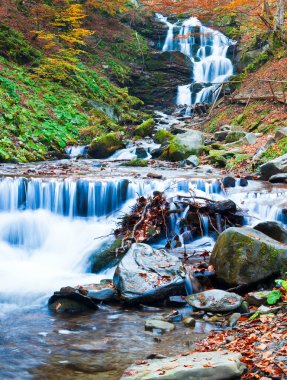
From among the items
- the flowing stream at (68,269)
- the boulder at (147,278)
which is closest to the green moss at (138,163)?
the flowing stream at (68,269)

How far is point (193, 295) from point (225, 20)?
29.3 meters

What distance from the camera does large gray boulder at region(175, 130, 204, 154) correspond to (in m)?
14.8

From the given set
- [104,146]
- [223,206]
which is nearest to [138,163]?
[104,146]

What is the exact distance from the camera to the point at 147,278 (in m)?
6.40

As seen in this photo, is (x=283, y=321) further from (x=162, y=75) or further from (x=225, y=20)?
(x=225, y=20)

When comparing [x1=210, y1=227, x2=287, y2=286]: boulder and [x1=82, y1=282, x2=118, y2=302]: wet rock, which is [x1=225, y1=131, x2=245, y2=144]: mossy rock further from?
[x1=82, y1=282, x2=118, y2=302]: wet rock

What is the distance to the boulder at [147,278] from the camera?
246 inches

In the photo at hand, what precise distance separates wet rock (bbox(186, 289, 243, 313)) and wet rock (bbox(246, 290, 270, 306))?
0.19 m

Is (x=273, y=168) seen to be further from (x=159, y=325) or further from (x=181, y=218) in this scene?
(x=159, y=325)

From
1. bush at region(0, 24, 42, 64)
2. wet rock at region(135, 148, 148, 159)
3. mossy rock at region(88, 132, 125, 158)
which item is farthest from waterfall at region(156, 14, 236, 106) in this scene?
mossy rock at region(88, 132, 125, 158)

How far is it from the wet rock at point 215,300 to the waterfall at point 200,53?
Result: 19.1 m

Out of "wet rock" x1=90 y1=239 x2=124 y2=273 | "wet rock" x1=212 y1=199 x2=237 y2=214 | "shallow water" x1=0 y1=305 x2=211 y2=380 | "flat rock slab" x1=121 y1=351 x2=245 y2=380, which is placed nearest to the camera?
"flat rock slab" x1=121 y1=351 x2=245 y2=380

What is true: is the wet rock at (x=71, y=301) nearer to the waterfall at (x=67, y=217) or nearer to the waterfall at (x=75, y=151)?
the waterfall at (x=67, y=217)

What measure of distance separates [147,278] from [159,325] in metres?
1.05
